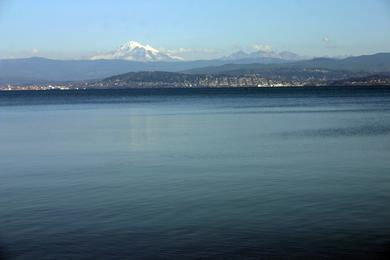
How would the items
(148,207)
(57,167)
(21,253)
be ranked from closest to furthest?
(21,253), (148,207), (57,167)

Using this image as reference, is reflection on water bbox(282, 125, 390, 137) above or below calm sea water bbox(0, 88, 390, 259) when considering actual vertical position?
below

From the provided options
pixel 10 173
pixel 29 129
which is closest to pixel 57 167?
pixel 10 173

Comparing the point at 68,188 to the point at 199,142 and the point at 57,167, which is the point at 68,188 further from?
the point at 199,142

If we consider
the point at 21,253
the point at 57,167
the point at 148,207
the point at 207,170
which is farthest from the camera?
the point at 57,167

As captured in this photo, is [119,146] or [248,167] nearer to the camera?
[248,167]

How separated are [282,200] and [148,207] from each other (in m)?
2.88

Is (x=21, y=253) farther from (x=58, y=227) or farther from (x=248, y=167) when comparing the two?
(x=248, y=167)

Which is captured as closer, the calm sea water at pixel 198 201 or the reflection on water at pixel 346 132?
the calm sea water at pixel 198 201

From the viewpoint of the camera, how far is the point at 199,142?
2858cm

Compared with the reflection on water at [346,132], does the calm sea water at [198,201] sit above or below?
above

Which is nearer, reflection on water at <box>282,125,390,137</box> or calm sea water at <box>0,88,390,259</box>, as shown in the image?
calm sea water at <box>0,88,390,259</box>

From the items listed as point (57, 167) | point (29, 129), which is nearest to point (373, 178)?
point (57, 167)

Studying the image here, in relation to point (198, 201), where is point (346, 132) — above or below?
below

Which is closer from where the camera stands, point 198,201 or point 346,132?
point 198,201
